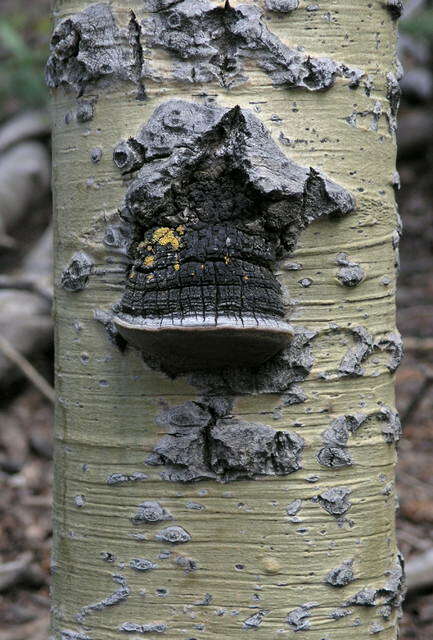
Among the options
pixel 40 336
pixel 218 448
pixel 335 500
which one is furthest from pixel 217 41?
pixel 40 336

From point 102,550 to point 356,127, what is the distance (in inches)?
32.8

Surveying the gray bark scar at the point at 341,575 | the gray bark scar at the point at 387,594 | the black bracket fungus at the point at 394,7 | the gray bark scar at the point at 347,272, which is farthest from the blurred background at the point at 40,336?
the black bracket fungus at the point at 394,7

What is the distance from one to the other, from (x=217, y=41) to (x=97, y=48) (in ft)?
0.66

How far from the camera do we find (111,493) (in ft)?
4.33

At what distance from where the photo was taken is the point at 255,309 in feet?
3.78

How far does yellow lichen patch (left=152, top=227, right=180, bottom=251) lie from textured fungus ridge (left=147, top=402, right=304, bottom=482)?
27 centimetres

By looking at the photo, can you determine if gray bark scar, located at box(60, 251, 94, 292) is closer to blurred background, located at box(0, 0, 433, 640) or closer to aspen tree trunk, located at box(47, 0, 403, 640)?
aspen tree trunk, located at box(47, 0, 403, 640)

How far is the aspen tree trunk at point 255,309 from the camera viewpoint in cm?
121

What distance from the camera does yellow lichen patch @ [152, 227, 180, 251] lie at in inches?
45.9

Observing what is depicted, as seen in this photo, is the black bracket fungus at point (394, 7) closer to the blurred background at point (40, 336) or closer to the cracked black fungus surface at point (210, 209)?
the cracked black fungus surface at point (210, 209)

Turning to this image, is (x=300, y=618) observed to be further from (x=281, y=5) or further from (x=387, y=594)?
(x=281, y=5)

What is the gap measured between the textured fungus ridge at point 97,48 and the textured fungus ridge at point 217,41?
0.13 ft

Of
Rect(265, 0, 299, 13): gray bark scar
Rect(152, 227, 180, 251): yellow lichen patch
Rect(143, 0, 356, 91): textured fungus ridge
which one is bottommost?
Rect(152, 227, 180, 251): yellow lichen patch

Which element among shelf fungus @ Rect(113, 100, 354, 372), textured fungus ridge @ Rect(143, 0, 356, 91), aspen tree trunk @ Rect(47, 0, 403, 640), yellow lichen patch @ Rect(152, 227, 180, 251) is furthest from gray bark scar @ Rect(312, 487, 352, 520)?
textured fungus ridge @ Rect(143, 0, 356, 91)
